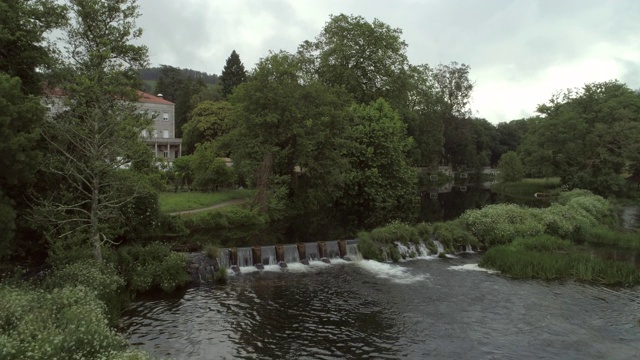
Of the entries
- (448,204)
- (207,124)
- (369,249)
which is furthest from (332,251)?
(207,124)

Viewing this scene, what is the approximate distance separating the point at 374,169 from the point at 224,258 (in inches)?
1059

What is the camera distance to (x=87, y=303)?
50.3ft

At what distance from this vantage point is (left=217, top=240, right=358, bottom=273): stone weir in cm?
2577

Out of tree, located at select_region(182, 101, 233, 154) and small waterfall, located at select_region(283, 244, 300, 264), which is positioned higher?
tree, located at select_region(182, 101, 233, 154)

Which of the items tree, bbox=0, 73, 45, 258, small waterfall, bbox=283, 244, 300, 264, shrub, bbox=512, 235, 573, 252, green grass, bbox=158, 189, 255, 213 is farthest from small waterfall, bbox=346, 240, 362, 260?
tree, bbox=0, 73, 45, 258

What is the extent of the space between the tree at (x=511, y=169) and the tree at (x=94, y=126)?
7940 centimetres

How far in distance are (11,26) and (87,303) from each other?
13031 mm

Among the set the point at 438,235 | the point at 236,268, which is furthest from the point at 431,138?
the point at 236,268

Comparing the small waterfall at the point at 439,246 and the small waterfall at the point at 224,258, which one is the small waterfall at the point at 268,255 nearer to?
the small waterfall at the point at 224,258

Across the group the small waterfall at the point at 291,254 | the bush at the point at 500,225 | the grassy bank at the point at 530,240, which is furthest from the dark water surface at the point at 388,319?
the bush at the point at 500,225

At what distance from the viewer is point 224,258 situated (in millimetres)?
25500

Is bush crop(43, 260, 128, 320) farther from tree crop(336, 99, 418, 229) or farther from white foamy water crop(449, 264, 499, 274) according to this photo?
tree crop(336, 99, 418, 229)

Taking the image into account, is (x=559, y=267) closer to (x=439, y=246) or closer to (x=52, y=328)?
(x=439, y=246)

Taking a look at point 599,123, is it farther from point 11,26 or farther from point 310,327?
point 11,26
